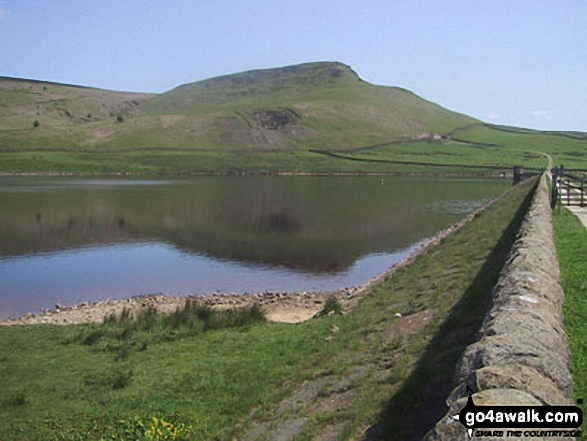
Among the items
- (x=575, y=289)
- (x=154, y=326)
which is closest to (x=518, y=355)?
(x=575, y=289)

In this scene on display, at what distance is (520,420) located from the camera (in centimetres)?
487

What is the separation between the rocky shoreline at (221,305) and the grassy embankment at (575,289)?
27.8 ft

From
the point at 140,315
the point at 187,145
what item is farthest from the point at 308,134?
the point at 140,315

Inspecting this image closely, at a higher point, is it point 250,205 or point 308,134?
point 308,134

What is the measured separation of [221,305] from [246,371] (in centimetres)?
1093

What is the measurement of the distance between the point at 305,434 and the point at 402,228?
42.9 metres

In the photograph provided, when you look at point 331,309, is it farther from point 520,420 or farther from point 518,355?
point 520,420

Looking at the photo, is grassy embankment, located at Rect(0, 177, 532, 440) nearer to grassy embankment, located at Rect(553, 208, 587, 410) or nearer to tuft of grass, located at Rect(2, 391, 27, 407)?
tuft of grass, located at Rect(2, 391, 27, 407)

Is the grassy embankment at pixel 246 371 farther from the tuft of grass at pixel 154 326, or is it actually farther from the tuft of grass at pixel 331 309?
the tuft of grass at pixel 331 309

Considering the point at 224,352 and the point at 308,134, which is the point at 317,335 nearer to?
the point at 224,352

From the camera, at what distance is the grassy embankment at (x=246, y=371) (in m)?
10.1

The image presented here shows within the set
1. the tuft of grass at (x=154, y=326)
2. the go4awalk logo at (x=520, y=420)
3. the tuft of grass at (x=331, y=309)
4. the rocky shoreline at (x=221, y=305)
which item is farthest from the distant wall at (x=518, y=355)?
the rocky shoreline at (x=221, y=305)

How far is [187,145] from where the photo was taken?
553 feet

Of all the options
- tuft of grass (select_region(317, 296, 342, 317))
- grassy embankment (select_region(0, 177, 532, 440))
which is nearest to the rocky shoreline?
tuft of grass (select_region(317, 296, 342, 317))
